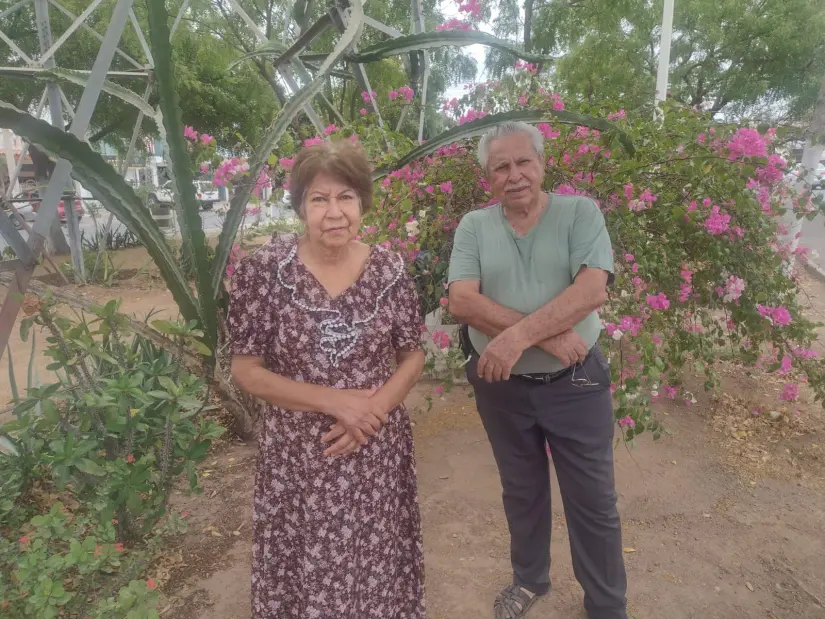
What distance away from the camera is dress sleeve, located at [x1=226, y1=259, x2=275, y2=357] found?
1.39 metres

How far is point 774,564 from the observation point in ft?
7.51

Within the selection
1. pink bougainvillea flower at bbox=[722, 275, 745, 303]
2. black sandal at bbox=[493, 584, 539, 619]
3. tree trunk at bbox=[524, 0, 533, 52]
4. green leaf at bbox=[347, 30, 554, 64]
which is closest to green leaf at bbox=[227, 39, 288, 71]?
green leaf at bbox=[347, 30, 554, 64]

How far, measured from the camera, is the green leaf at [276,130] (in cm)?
207

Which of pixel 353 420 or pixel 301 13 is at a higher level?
pixel 301 13

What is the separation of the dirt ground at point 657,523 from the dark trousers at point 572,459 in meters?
0.35

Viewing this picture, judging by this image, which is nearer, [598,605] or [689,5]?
[598,605]

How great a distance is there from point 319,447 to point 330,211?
0.61m

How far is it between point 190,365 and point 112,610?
1002 mm

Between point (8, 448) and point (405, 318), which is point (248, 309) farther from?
point (8, 448)

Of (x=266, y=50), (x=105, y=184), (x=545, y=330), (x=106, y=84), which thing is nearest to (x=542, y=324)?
(x=545, y=330)

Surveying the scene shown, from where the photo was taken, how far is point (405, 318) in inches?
58.2

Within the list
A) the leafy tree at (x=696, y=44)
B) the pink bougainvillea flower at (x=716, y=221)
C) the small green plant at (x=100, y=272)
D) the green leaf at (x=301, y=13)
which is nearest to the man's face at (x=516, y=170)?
the pink bougainvillea flower at (x=716, y=221)

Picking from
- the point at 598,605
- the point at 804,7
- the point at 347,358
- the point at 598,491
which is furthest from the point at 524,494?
the point at 804,7

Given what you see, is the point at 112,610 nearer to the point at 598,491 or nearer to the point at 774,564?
the point at 598,491
